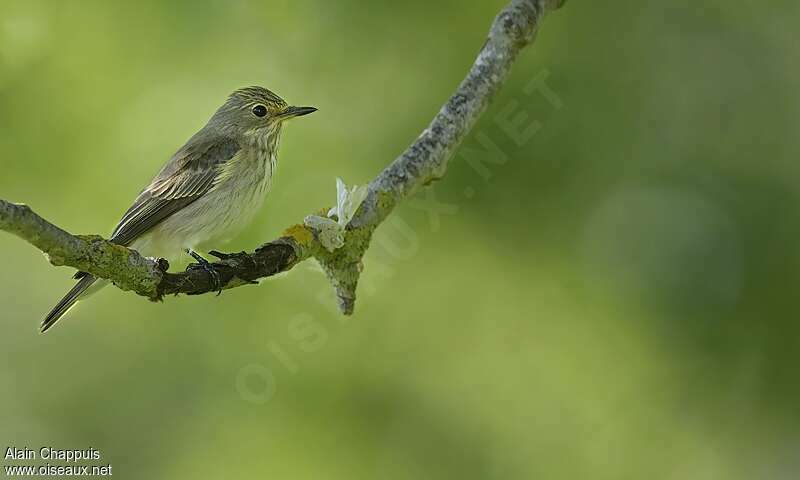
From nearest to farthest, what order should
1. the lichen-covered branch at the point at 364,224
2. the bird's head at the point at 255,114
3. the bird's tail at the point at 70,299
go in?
the lichen-covered branch at the point at 364,224, the bird's tail at the point at 70,299, the bird's head at the point at 255,114

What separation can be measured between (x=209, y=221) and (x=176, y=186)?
1.33ft

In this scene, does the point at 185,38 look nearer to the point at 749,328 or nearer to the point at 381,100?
the point at 381,100

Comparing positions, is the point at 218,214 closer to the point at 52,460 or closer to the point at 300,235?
the point at 300,235

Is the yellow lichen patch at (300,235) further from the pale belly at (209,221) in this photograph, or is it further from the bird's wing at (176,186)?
the bird's wing at (176,186)

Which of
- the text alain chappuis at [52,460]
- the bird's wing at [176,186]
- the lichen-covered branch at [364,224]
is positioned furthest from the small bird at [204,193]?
the lichen-covered branch at [364,224]

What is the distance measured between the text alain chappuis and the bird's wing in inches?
58.0

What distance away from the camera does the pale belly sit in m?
5.54

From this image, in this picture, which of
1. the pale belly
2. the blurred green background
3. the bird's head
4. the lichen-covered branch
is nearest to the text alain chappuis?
the blurred green background

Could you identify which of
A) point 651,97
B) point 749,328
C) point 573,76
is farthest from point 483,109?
point 749,328

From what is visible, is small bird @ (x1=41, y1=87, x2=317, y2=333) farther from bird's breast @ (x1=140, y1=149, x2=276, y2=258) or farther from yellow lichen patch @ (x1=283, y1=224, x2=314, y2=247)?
yellow lichen patch @ (x1=283, y1=224, x2=314, y2=247)

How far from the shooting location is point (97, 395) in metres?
6.20

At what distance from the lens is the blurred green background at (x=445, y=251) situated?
18.7 feet

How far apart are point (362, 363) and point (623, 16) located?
3106 millimetres

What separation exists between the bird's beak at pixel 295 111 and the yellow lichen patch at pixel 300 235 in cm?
185
